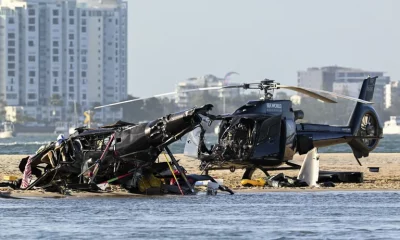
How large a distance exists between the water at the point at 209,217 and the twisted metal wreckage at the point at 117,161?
599mm

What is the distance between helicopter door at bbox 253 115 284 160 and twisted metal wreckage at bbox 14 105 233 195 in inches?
81.8

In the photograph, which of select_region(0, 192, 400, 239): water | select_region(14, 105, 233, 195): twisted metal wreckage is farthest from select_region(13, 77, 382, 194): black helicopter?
select_region(0, 192, 400, 239): water

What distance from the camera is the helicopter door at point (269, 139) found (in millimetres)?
39312

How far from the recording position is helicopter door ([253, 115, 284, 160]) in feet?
129

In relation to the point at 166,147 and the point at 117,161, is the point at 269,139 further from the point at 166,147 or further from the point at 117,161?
the point at 117,161

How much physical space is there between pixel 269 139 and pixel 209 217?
25.4 ft

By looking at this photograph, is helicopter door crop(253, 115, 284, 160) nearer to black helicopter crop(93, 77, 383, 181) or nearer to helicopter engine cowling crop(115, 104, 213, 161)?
black helicopter crop(93, 77, 383, 181)

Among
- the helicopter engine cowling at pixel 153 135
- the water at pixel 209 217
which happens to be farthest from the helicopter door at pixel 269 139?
the helicopter engine cowling at pixel 153 135

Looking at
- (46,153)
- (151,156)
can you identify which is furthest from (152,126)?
(46,153)

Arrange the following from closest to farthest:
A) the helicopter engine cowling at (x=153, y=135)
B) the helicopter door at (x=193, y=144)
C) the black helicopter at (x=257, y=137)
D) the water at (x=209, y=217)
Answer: the water at (x=209, y=217)
the helicopter engine cowling at (x=153, y=135)
the black helicopter at (x=257, y=137)
the helicopter door at (x=193, y=144)

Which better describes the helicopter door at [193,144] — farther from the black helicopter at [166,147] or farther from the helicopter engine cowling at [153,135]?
the helicopter engine cowling at [153,135]

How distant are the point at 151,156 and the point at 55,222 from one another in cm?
602

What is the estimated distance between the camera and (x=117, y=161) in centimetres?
3656

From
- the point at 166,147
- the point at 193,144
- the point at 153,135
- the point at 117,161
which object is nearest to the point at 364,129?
the point at 193,144
